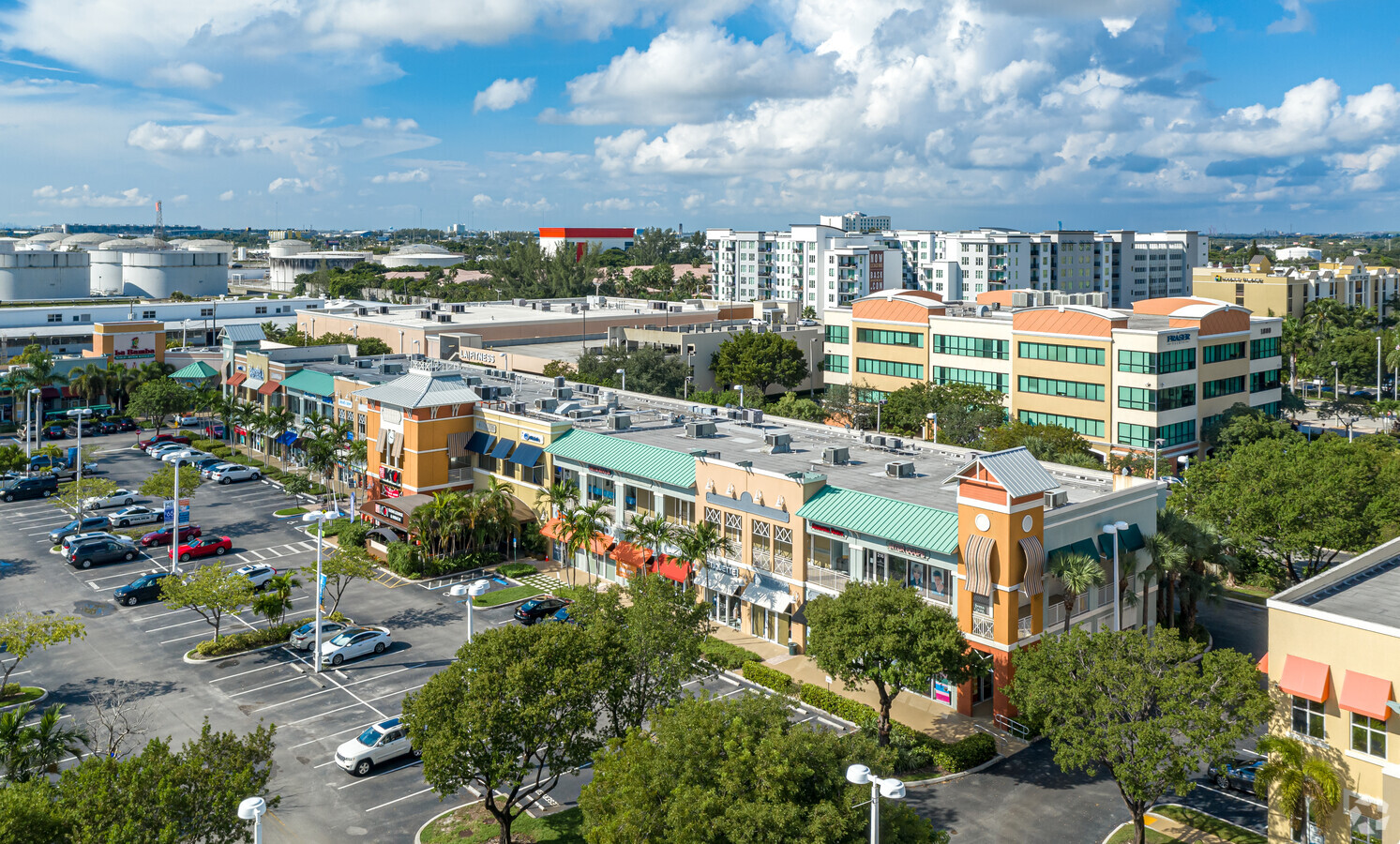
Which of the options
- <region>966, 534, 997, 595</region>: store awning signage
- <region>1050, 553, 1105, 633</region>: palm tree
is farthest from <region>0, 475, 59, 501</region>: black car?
<region>1050, 553, 1105, 633</region>: palm tree

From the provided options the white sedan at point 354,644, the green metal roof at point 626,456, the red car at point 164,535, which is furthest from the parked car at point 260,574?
the green metal roof at point 626,456

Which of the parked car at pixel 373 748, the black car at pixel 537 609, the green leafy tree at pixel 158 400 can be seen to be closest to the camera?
the parked car at pixel 373 748

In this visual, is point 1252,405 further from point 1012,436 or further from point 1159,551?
point 1159,551

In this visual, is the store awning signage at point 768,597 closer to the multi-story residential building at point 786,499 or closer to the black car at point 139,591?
the multi-story residential building at point 786,499

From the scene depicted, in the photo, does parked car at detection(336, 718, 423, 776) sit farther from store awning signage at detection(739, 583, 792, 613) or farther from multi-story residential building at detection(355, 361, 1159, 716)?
store awning signage at detection(739, 583, 792, 613)

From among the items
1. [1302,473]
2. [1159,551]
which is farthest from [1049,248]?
[1159,551]

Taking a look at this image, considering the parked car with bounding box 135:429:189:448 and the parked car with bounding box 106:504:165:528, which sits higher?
the parked car with bounding box 135:429:189:448
